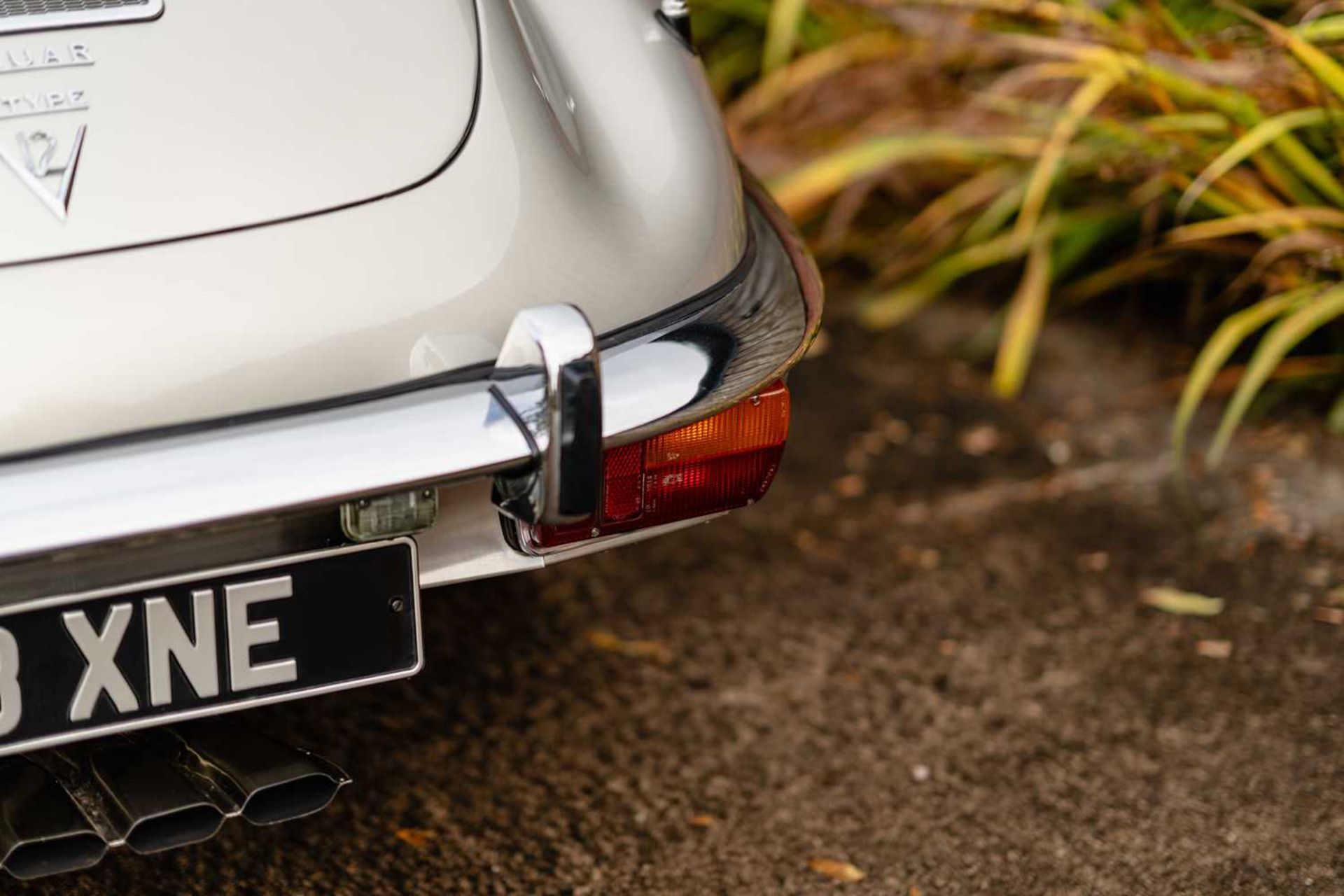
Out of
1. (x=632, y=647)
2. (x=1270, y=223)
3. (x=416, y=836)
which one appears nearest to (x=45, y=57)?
(x=416, y=836)

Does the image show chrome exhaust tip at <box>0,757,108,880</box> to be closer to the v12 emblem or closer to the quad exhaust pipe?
the quad exhaust pipe

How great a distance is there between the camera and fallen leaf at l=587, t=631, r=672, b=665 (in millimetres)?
2072

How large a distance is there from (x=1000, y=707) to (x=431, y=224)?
45.4 inches

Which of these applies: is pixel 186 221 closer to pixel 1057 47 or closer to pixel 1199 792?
pixel 1199 792

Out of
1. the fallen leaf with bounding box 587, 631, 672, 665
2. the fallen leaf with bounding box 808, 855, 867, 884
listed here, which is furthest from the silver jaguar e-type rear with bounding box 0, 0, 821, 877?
the fallen leaf with bounding box 587, 631, 672, 665

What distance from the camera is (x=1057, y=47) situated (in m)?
2.72

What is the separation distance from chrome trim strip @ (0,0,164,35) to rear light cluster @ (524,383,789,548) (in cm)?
66

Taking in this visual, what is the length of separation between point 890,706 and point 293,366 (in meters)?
1.11

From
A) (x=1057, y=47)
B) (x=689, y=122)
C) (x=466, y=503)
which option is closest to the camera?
(x=466, y=503)

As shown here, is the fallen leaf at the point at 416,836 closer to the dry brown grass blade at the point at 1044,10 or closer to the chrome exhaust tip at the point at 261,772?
the chrome exhaust tip at the point at 261,772

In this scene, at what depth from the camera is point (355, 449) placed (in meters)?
1.16

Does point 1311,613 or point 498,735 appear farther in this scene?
point 1311,613

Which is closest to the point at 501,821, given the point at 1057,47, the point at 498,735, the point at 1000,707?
the point at 498,735

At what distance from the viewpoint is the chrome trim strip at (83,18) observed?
4.20 feet
